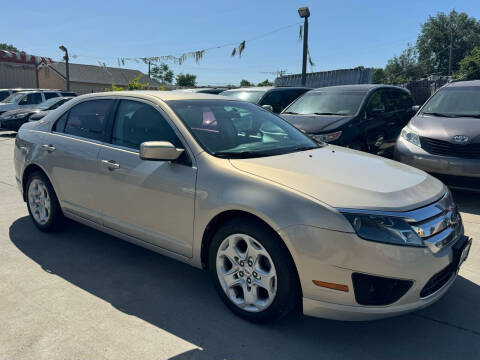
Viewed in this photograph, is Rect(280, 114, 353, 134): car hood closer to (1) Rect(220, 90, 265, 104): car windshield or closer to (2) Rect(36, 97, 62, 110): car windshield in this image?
(1) Rect(220, 90, 265, 104): car windshield

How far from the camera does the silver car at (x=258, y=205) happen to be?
2469mm

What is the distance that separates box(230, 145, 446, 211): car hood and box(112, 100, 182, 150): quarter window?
2.40ft

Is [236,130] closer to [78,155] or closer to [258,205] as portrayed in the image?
[258,205]

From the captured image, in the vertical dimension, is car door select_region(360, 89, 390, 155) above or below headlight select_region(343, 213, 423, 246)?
above

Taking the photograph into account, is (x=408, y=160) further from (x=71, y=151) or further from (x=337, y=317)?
(x=71, y=151)

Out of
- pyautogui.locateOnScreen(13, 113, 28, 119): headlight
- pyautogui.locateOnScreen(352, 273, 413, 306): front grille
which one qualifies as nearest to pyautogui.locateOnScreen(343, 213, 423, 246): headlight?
pyautogui.locateOnScreen(352, 273, 413, 306): front grille

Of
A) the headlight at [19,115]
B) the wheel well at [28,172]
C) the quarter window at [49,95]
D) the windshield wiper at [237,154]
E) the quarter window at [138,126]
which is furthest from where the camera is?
the quarter window at [49,95]

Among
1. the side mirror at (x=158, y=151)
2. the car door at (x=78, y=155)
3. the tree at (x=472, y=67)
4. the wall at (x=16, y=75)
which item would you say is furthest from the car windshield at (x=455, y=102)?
the tree at (x=472, y=67)

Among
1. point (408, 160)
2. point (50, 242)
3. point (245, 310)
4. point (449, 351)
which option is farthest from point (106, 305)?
point (408, 160)

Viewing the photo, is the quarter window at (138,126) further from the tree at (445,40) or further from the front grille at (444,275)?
the tree at (445,40)

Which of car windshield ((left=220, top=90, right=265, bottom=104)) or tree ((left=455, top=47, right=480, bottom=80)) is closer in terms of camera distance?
car windshield ((left=220, top=90, right=265, bottom=104))

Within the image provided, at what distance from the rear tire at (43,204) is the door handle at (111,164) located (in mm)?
1072

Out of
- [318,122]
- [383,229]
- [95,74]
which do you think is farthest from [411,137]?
[95,74]

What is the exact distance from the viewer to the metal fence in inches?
631
